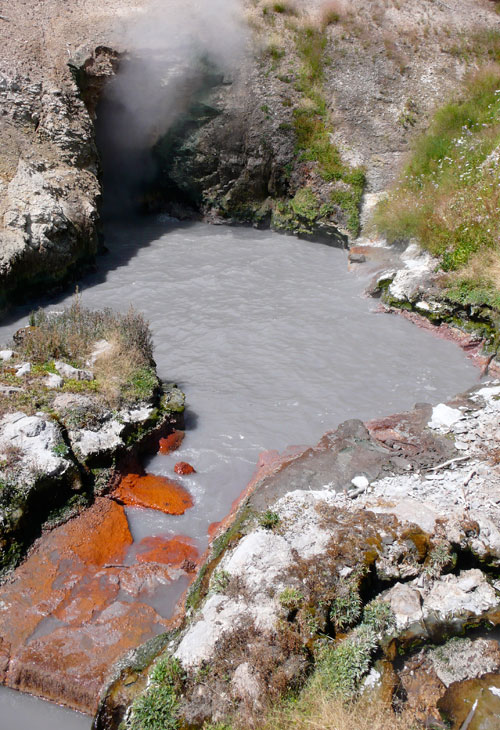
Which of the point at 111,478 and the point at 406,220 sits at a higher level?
the point at 406,220

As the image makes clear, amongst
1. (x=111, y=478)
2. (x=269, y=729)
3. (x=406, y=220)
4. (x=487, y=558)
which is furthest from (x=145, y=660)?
(x=406, y=220)

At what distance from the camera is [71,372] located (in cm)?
766

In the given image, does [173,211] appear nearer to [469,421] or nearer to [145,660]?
[469,421]

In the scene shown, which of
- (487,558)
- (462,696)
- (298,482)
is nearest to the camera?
(462,696)

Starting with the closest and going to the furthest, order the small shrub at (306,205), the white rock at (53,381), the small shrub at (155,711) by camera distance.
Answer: the small shrub at (155,711)
the white rock at (53,381)
the small shrub at (306,205)

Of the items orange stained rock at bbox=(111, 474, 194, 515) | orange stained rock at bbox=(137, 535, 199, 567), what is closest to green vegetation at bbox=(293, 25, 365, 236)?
orange stained rock at bbox=(111, 474, 194, 515)

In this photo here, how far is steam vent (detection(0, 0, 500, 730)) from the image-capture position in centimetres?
434

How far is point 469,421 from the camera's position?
6.67 metres

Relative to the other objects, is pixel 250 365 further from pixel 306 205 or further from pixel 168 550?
pixel 306 205

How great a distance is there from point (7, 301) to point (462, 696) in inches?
412

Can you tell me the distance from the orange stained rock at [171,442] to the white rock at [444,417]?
→ 3.33 m

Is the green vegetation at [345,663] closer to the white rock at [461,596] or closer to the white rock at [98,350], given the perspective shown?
the white rock at [461,596]

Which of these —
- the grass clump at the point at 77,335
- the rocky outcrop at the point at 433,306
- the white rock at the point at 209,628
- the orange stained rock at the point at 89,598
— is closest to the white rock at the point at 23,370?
the grass clump at the point at 77,335

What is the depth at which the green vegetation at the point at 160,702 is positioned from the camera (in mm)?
3756
